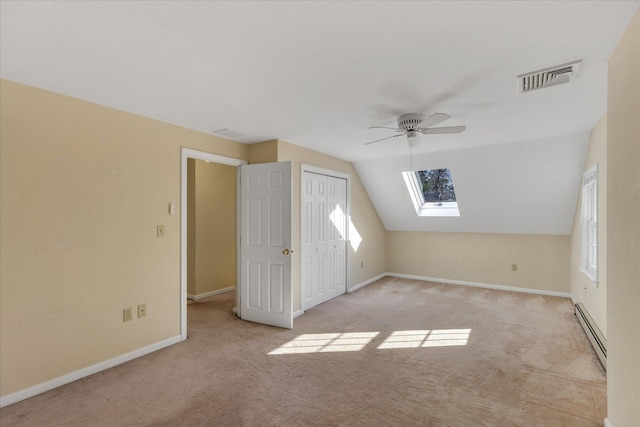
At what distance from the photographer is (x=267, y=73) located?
7.07ft

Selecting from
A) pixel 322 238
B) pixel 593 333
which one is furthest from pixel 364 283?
pixel 593 333

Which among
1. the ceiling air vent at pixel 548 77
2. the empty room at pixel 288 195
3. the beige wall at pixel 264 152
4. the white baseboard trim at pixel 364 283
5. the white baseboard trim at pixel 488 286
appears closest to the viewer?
the empty room at pixel 288 195

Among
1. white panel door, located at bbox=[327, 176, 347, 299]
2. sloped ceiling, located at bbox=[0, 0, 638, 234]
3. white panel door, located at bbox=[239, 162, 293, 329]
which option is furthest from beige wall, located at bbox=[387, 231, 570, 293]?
white panel door, located at bbox=[239, 162, 293, 329]

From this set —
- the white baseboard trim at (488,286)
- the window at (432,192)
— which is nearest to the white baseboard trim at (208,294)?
the white baseboard trim at (488,286)

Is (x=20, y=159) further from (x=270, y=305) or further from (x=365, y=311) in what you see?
(x=365, y=311)

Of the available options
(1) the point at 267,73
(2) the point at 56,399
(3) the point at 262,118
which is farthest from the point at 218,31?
(2) the point at 56,399

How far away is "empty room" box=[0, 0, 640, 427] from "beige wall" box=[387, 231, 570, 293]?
0.57 m

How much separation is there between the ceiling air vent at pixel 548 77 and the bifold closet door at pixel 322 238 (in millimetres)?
2780

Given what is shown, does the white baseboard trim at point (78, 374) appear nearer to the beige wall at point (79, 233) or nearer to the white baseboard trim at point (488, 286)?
the beige wall at point (79, 233)

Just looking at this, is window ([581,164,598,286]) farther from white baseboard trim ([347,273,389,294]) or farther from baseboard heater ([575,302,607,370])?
white baseboard trim ([347,273,389,294])

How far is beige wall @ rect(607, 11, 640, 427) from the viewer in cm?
152

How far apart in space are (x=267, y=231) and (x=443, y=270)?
4062 mm

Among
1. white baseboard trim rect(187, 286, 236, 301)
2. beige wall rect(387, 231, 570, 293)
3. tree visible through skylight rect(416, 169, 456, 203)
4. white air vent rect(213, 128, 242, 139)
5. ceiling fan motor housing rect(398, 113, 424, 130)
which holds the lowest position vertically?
white baseboard trim rect(187, 286, 236, 301)

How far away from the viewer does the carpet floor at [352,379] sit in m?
2.11
